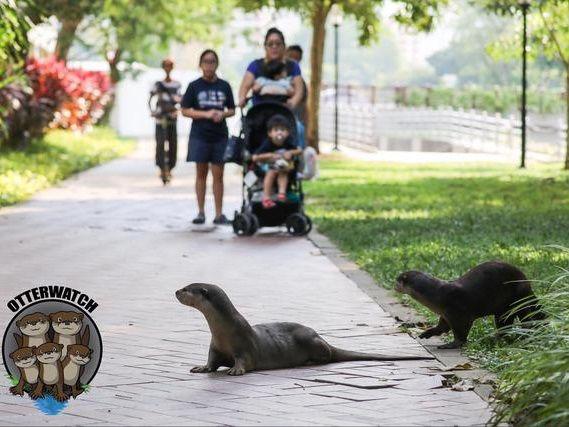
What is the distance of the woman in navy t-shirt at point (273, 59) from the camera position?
15.9 m

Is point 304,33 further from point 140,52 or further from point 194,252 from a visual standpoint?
point 194,252

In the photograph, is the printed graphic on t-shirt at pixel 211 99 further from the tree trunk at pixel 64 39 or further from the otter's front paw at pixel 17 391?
the tree trunk at pixel 64 39

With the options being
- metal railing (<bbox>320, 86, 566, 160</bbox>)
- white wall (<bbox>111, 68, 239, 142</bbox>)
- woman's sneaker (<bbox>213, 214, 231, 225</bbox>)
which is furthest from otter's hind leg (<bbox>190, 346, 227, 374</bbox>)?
white wall (<bbox>111, 68, 239, 142</bbox>)

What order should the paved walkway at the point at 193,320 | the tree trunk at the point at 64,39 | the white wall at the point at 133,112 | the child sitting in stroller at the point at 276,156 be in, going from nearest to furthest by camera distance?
1. the paved walkway at the point at 193,320
2. the child sitting in stroller at the point at 276,156
3. the tree trunk at the point at 64,39
4. the white wall at the point at 133,112

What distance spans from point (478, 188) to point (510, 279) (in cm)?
1476

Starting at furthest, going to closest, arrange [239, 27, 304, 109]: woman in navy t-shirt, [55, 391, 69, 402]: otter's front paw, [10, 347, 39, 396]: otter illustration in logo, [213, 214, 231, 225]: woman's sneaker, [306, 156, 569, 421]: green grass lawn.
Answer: [213, 214, 231, 225]: woman's sneaker
[239, 27, 304, 109]: woman in navy t-shirt
[306, 156, 569, 421]: green grass lawn
[55, 391, 69, 402]: otter's front paw
[10, 347, 39, 396]: otter illustration in logo

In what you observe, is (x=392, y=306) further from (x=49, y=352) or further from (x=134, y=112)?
(x=134, y=112)

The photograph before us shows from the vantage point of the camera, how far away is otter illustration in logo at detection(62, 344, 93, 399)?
Answer: 6.64 m

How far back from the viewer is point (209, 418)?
6770 millimetres

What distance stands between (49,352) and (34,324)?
151mm

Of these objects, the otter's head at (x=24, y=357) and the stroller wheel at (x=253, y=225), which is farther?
the stroller wheel at (x=253, y=225)

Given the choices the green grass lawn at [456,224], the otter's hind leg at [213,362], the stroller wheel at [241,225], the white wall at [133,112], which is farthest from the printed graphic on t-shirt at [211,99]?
the white wall at [133,112]

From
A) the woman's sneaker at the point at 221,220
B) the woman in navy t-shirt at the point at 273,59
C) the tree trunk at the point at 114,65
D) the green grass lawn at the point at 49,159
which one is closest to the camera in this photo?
the woman in navy t-shirt at the point at 273,59

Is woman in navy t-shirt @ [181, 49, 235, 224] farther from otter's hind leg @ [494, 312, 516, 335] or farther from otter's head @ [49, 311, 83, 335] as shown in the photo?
otter's head @ [49, 311, 83, 335]
